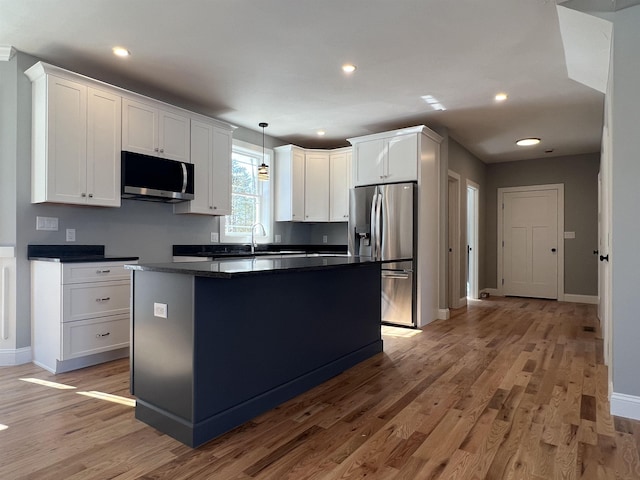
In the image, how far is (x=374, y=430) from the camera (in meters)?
2.20

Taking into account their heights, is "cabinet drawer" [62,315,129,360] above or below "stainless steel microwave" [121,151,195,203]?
below

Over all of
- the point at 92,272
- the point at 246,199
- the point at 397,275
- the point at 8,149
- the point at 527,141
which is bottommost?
the point at 397,275

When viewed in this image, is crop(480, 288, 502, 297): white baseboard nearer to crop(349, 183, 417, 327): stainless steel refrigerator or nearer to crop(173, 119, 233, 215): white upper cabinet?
crop(349, 183, 417, 327): stainless steel refrigerator

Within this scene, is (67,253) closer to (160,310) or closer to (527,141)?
(160,310)

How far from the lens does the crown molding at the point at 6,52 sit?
3.17 m

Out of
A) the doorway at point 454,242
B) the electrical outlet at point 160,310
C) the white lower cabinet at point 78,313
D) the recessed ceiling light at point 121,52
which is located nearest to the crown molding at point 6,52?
the recessed ceiling light at point 121,52

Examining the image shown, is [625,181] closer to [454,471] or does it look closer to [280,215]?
[454,471]

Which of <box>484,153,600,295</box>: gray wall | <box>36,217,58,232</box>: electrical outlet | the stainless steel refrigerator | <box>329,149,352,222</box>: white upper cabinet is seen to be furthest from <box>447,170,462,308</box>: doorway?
<box>36,217,58,232</box>: electrical outlet

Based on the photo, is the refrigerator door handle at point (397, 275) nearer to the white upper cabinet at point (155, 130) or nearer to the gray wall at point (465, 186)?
the gray wall at point (465, 186)

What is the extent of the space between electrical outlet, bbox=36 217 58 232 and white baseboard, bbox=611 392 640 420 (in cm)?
436

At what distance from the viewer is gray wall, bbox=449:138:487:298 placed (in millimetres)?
6065

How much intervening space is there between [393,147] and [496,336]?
8.26 feet

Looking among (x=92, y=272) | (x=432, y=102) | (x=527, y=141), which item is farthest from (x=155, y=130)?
(x=527, y=141)

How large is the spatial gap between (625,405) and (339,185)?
14.1 feet
